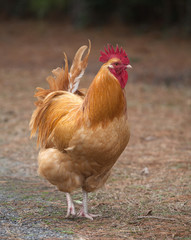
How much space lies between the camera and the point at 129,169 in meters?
5.91

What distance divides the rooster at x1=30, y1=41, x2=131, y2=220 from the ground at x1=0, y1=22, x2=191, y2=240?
445mm

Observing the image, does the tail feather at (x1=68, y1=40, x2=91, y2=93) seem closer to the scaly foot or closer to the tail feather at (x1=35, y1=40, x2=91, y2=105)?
the tail feather at (x1=35, y1=40, x2=91, y2=105)

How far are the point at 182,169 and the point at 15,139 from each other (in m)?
3.10

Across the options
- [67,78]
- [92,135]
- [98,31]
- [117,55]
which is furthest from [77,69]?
[98,31]

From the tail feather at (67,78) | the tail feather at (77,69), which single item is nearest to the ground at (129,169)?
the tail feather at (67,78)

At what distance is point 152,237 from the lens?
11.9ft

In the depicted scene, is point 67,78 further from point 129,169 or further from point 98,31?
point 98,31

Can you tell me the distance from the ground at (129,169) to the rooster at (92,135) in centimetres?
45

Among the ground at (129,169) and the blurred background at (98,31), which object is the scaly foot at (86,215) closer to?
the ground at (129,169)

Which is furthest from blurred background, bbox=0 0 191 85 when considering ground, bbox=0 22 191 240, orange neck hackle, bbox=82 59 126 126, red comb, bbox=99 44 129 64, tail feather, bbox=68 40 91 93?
orange neck hackle, bbox=82 59 126 126

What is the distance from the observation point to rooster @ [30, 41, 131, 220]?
3789 millimetres

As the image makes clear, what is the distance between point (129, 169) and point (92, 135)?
2.28m

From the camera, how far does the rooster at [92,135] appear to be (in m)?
3.79

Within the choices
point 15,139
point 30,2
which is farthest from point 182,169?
point 30,2
